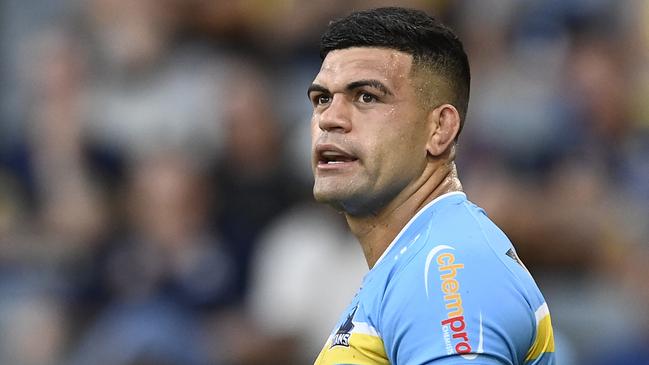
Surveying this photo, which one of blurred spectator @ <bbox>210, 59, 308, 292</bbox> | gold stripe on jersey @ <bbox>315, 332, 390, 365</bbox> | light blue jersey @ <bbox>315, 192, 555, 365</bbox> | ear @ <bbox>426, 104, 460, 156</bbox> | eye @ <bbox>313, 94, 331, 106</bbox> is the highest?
eye @ <bbox>313, 94, 331, 106</bbox>

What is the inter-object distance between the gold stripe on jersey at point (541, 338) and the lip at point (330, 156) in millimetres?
761

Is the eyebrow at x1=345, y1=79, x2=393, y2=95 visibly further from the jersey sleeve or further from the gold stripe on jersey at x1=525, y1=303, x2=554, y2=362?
the gold stripe on jersey at x1=525, y1=303, x2=554, y2=362

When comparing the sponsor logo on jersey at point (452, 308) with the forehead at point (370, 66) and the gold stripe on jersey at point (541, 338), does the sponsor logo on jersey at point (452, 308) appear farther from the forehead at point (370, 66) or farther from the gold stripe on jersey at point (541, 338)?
the forehead at point (370, 66)

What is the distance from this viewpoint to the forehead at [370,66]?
382cm

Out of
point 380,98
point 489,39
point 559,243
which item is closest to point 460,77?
point 380,98

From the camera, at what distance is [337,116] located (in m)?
3.87

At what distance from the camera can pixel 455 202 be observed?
3.80 metres

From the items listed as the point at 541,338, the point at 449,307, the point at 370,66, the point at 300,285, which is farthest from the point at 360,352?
the point at 300,285

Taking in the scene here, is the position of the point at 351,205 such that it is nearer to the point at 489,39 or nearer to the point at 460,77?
the point at 460,77

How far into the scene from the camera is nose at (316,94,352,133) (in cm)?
386

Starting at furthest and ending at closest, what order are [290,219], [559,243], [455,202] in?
[290,219], [559,243], [455,202]

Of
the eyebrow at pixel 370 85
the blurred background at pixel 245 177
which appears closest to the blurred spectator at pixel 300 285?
the blurred background at pixel 245 177

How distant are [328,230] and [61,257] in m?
2.08

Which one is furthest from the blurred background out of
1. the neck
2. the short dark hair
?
the short dark hair
